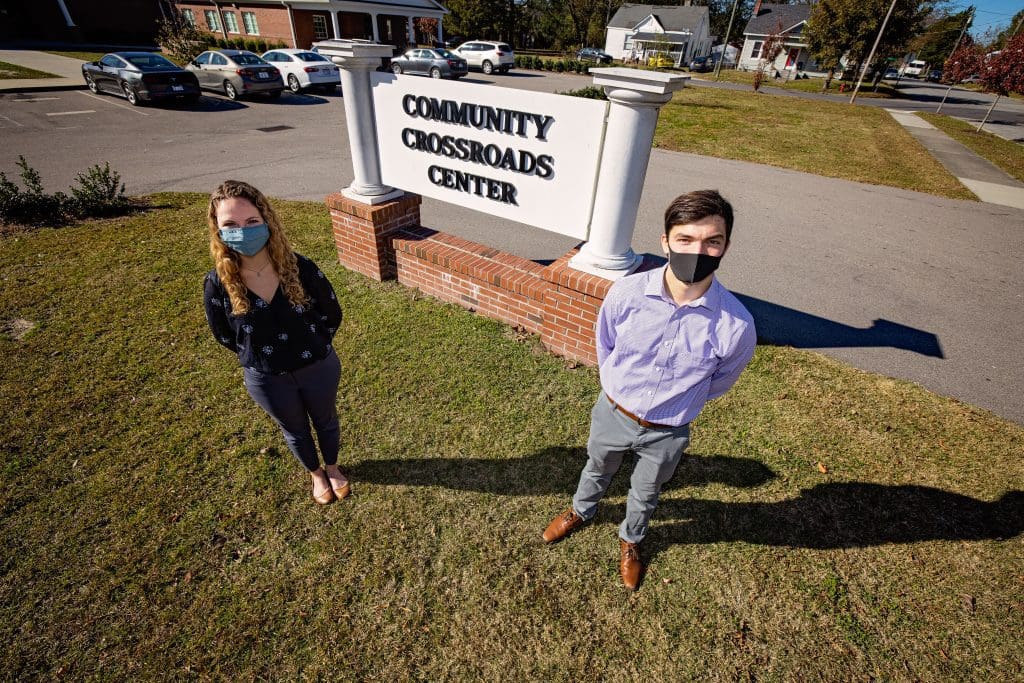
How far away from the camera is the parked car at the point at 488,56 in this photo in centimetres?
2709

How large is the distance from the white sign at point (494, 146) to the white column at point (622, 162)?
0.13 metres

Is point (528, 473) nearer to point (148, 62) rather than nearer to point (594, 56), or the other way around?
point (148, 62)

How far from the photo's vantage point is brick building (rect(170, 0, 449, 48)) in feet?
90.2

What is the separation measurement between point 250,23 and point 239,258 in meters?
37.1

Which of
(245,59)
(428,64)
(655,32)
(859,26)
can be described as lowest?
(428,64)

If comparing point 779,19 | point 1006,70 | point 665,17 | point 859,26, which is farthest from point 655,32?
point 1006,70

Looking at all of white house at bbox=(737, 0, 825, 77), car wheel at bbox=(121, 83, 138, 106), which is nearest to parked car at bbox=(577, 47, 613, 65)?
white house at bbox=(737, 0, 825, 77)

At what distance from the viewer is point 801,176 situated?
10352mm

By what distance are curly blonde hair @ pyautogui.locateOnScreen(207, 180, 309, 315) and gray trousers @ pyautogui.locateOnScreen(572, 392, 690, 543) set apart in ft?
5.56

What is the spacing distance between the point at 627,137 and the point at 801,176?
9.37 m

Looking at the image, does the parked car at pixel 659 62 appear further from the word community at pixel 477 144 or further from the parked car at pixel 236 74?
the parked car at pixel 236 74

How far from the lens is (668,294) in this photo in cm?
208

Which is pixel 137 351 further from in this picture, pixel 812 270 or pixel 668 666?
pixel 812 270

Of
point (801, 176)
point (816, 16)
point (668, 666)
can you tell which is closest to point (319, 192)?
point (668, 666)
